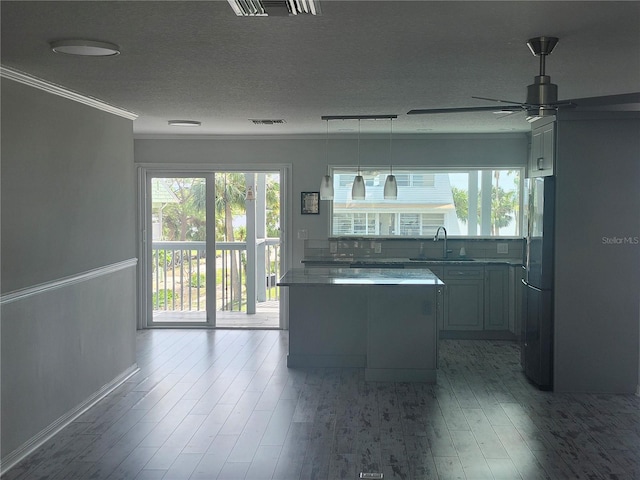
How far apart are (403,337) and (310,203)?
8.82 feet

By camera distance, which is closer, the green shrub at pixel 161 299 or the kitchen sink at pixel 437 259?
the kitchen sink at pixel 437 259

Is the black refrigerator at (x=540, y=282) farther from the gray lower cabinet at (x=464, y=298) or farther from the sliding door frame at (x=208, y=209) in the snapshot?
the sliding door frame at (x=208, y=209)

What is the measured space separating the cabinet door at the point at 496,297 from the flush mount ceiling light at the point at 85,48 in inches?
200

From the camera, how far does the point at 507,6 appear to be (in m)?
2.52

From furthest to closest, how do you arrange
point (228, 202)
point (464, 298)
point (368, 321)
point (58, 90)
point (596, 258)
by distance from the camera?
point (228, 202), point (464, 298), point (368, 321), point (596, 258), point (58, 90)

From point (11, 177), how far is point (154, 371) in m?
2.61

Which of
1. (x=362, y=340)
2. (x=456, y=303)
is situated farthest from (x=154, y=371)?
(x=456, y=303)

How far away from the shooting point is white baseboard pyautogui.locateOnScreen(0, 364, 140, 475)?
367cm

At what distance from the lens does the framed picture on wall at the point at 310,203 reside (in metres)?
7.68

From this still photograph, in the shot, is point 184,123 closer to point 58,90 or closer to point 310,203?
point 310,203

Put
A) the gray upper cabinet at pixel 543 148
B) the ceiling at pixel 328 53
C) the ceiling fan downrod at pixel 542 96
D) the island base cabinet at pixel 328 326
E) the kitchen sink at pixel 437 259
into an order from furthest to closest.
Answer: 1. the kitchen sink at pixel 437 259
2. the island base cabinet at pixel 328 326
3. the gray upper cabinet at pixel 543 148
4. the ceiling fan downrod at pixel 542 96
5. the ceiling at pixel 328 53

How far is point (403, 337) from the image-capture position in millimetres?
5477

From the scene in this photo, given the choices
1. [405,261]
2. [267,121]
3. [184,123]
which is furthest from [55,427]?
[405,261]

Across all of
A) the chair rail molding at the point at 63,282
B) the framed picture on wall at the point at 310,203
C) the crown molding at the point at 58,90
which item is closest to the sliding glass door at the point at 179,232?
the framed picture on wall at the point at 310,203
